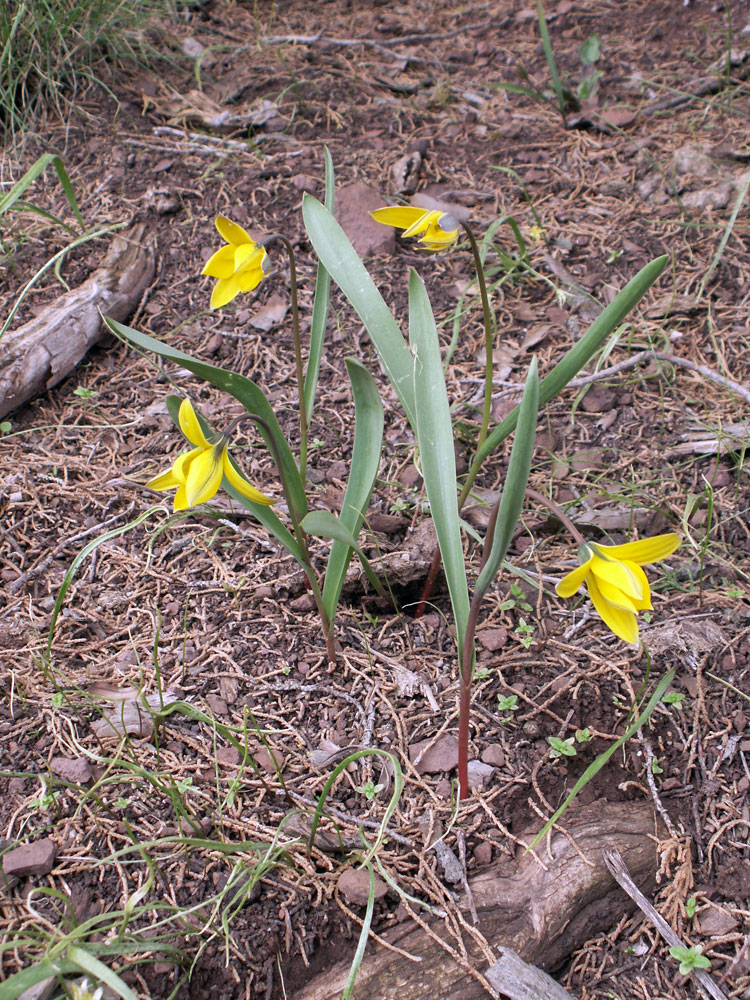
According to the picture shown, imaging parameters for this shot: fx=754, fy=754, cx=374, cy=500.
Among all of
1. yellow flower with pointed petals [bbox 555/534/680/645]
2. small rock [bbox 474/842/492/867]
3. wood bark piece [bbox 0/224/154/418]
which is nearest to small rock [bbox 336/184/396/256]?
wood bark piece [bbox 0/224/154/418]

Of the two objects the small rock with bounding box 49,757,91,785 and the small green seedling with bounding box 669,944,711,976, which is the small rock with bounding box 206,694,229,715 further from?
the small green seedling with bounding box 669,944,711,976

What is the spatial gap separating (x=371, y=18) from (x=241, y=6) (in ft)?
1.96

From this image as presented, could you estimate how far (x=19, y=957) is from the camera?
1.10 m

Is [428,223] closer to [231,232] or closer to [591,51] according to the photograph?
[231,232]

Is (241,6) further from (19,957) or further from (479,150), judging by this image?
(19,957)

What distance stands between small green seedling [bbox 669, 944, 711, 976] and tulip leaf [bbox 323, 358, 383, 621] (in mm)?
776

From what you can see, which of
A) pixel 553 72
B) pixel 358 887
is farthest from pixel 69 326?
pixel 553 72

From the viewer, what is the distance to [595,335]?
3.85 feet

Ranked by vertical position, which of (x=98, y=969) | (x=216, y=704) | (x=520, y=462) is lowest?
(x=216, y=704)

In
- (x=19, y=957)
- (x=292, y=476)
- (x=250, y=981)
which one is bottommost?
(x=250, y=981)

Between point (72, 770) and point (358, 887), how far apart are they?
1.80 feet

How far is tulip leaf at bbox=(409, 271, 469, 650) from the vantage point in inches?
48.0

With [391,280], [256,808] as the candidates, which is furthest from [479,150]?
[256,808]

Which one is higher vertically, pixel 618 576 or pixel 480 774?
pixel 618 576
